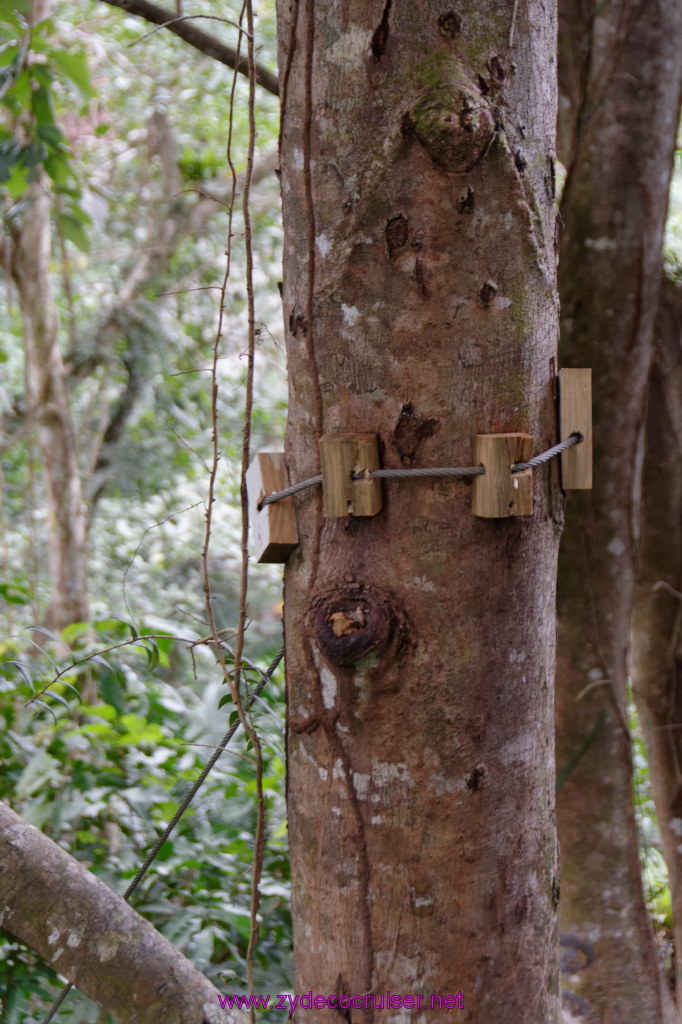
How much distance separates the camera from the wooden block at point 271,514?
823 millimetres

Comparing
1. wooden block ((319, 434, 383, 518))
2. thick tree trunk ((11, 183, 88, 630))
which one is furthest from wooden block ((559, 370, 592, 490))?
thick tree trunk ((11, 183, 88, 630))

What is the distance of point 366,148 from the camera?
2.48ft

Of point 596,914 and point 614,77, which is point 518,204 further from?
point 596,914

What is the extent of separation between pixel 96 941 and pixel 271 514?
0.59 metres

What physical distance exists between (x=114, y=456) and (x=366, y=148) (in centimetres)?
419

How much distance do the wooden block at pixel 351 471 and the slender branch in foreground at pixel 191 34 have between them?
655 millimetres

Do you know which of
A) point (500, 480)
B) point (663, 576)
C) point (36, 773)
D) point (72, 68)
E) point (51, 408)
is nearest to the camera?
point (500, 480)

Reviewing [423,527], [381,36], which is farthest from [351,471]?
[381,36]

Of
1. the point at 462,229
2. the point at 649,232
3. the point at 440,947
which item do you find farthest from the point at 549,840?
the point at 649,232

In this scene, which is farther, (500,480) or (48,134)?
(48,134)

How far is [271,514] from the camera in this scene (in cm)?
82

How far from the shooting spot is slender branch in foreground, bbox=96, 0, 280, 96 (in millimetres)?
1193

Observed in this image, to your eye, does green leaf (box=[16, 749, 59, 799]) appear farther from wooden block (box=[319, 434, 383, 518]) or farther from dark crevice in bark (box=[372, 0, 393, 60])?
dark crevice in bark (box=[372, 0, 393, 60])

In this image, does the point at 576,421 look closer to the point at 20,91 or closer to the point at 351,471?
the point at 351,471
